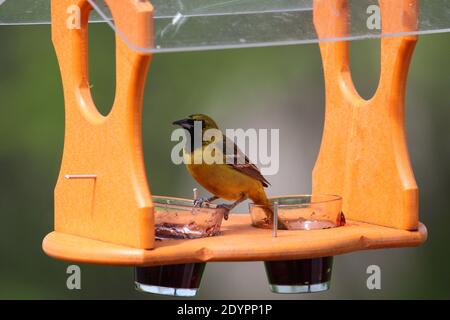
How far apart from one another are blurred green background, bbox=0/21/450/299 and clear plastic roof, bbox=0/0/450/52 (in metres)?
2.59

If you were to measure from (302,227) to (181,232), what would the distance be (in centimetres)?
61

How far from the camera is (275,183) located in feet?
25.5

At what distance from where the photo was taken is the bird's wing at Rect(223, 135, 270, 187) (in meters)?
5.63

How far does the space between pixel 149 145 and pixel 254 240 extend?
11.0ft

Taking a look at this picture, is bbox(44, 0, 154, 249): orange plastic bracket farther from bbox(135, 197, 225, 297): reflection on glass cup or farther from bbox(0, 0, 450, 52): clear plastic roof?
bbox(135, 197, 225, 297): reflection on glass cup

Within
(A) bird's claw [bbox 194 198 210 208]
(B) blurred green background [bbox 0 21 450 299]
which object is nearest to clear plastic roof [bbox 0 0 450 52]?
(A) bird's claw [bbox 194 198 210 208]

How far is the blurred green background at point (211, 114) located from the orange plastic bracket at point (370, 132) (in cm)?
190

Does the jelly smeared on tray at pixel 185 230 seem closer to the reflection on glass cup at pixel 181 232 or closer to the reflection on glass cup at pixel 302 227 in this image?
the reflection on glass cup at pixel 181 232

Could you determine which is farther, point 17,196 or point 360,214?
point 17,196

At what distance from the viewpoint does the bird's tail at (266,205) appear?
5.68 metres

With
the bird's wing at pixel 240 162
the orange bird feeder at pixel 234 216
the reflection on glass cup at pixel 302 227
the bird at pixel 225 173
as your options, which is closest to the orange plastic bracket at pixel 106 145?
the orange bird feeder at pixel 234 216

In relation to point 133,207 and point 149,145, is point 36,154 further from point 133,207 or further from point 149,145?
point 133,207

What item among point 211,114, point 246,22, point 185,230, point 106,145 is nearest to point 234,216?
point 185,230

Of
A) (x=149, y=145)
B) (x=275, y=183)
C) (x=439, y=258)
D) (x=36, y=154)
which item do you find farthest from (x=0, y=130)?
(x=439, y=258)
